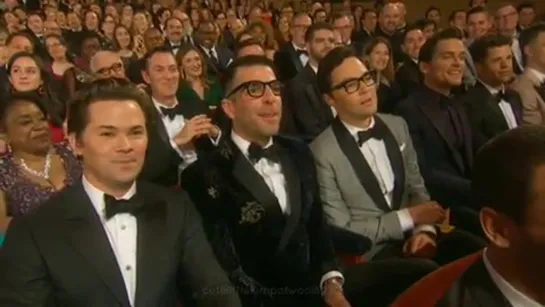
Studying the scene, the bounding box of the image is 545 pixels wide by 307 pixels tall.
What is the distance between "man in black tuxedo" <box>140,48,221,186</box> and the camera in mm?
2748

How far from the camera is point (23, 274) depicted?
139cm

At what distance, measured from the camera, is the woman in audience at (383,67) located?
4.14 meters

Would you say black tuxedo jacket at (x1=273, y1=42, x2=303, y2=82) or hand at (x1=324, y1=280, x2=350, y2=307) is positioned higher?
black tuxedo jacket at (x1=273, y1=42, x2=303, y2=82)

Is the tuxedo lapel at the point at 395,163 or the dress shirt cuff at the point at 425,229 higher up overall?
the tuxedo lapel at the point at 395,163

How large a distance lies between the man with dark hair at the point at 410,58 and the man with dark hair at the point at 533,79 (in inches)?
31.9

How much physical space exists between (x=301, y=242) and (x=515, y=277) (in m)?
1.08

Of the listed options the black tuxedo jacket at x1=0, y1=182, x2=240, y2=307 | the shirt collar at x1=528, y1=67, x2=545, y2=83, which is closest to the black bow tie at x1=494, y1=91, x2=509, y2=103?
the shirt collar at x1=528, y1=67, x2=545, y2=83

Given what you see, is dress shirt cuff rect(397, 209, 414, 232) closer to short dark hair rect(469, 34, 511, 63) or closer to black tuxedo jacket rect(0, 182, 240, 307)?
black tuxedo jacket rect(0, 182, 240, 307)

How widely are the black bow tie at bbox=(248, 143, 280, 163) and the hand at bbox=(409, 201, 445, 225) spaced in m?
0.49

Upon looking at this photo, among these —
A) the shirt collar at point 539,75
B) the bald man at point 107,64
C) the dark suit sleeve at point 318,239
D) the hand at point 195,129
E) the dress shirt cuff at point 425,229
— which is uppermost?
the bald man at point 107,64

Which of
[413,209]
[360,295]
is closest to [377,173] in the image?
[413,209]

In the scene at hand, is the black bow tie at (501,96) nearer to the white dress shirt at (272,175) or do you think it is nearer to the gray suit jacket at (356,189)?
the gray suit jacket at (356,189)

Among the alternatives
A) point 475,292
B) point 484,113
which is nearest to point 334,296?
point 475,292

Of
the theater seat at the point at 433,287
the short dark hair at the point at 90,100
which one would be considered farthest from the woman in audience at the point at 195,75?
the theater seat at the point at 433,287
